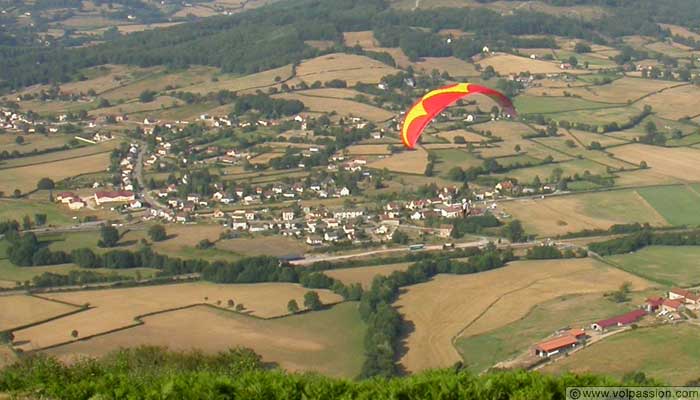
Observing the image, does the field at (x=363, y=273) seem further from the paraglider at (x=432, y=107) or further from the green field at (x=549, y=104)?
the green field at (x=549, y=104)

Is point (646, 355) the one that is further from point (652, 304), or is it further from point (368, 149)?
point (368, 149)

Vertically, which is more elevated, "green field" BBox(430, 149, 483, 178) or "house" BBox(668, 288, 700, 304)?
"house" BBox(668, 288, 700, 304)

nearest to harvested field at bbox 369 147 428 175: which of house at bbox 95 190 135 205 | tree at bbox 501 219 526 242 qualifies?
tree at bbox 501 219 526 242

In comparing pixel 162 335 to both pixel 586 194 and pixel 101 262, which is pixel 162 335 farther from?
pixel 586 194

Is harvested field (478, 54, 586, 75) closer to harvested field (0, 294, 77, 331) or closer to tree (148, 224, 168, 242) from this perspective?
tree (148, 224, 168, 242)

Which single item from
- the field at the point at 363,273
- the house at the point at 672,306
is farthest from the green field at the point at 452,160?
the house at the point at 672,306

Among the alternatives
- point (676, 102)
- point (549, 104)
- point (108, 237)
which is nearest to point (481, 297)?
point (108, 237)
